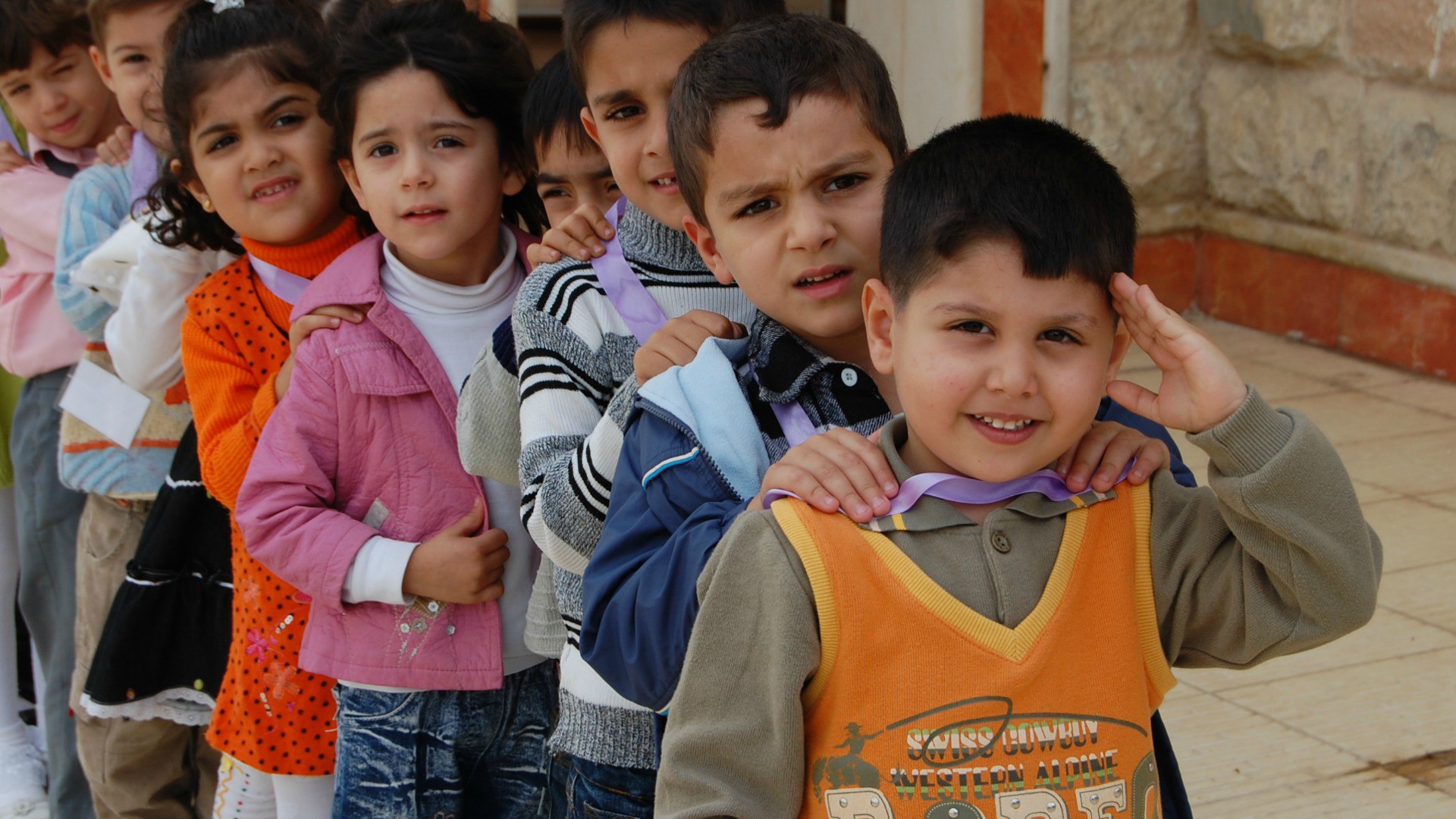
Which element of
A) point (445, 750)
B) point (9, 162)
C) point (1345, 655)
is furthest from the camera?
point (9, 162)

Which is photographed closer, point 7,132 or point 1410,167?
point 7,132

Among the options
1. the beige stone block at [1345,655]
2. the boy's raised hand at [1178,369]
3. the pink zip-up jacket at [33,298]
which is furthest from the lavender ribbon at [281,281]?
the beige stone block at [1345,655]

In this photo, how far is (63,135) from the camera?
3531mm

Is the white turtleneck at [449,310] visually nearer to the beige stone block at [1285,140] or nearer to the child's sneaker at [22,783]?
the child's sneaker at [22,783]

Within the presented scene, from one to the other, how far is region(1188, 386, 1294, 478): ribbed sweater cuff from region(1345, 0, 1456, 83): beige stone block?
3895mm

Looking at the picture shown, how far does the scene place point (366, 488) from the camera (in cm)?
242

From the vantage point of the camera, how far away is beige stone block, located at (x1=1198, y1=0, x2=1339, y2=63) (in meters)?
5.20

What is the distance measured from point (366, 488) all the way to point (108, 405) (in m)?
1.04

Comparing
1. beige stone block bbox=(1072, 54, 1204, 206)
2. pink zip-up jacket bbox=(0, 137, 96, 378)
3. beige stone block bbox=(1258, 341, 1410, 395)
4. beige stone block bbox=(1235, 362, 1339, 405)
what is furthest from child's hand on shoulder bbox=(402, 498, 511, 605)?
beige stone block bbox=(1072, 54, 1204, 206)

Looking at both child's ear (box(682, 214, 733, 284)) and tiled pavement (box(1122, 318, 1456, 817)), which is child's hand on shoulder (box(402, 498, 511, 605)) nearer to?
child's ear (box(682, 214, 733, 284))

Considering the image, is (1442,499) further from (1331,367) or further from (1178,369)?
(1178,369)

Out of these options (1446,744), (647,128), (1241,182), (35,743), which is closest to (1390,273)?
(1241,182)

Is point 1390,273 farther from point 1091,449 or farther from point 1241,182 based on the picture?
point 1091,449

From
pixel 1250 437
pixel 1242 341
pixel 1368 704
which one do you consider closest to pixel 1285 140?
pixel 1242 341
